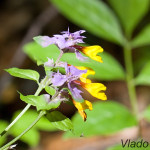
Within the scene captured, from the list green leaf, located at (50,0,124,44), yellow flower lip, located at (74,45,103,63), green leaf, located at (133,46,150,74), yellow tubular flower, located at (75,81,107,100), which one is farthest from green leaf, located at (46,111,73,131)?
green leaf, located at (133,46,150,74)

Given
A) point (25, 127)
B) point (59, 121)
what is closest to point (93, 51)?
point (59, 121)

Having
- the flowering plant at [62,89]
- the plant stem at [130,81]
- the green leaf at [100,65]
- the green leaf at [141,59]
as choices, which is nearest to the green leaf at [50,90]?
the flowering plant at [62,89]

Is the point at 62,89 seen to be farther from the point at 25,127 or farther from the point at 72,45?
the point at 25,127

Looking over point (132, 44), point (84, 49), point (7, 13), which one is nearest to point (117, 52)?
point (7, 13)

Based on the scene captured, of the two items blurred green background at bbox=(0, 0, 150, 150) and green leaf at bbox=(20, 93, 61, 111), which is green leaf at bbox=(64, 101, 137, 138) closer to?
blurred green background at bbox=(0, 0, 150, 150)

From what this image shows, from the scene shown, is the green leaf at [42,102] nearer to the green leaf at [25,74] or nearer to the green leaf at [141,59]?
the green leaf at [25,74]
